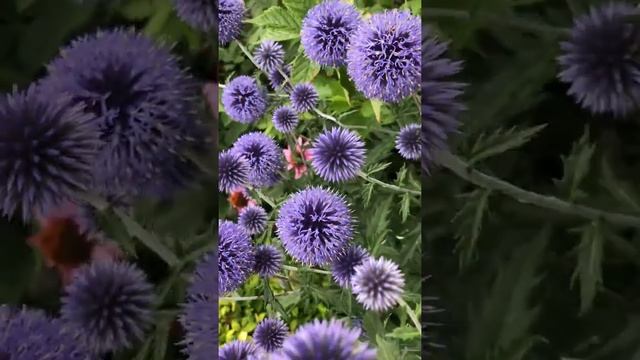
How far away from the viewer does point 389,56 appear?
1127 millimetres

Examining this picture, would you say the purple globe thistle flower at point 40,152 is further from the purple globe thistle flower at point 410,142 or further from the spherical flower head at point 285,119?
the purple globe thistle flower at point 410,142

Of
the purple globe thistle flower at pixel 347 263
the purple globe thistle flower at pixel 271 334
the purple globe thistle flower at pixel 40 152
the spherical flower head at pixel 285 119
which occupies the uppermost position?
the spherical flower head at pixel 285 119

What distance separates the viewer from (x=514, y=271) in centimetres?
102

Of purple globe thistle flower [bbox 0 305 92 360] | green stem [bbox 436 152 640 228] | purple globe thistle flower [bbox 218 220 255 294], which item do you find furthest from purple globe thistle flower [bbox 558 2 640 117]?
purple globe thistle flower [bbox 0 305 92 360]

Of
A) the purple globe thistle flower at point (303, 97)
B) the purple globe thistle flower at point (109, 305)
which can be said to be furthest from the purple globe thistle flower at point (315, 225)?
the purple globe thistle flower at point (109, 305)

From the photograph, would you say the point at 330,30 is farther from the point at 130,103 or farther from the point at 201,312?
the point at 201,312

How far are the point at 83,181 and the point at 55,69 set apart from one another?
152 millimetres

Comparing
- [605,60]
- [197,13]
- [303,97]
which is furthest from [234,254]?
[605,60]

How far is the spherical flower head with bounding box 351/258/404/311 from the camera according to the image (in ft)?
3.70

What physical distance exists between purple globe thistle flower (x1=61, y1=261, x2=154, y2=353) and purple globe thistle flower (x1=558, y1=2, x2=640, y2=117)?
63cm

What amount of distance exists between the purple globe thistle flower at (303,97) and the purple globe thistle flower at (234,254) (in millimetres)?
212

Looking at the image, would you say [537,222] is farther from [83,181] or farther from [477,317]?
[83,181]

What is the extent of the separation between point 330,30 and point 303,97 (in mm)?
108

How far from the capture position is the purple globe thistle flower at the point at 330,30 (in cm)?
117
